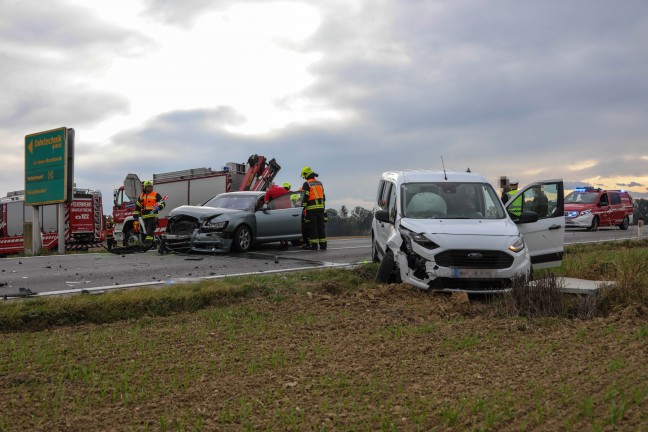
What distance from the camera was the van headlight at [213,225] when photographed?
48.7ft

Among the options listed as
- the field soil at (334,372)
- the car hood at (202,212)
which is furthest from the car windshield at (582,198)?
the field soil at (334,372)

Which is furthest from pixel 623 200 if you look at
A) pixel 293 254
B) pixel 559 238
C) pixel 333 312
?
pixel 333 312

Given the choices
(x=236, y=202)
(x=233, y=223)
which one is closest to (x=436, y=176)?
(x=233, y=223)

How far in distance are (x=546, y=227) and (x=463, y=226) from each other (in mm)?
1793

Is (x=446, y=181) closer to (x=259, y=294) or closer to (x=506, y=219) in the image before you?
(x=506, y=219)

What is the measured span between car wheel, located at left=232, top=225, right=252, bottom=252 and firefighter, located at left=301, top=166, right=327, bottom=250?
1.58m

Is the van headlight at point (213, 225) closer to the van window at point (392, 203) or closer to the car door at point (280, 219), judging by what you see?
the car door at point (280, 219)

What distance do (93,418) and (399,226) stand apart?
5516 millimetres

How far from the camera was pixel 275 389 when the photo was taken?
430cm

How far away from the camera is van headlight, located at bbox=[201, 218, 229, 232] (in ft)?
48.7

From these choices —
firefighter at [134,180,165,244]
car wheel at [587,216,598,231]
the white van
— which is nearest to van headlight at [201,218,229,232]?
firefighter at [134,180,165,244]

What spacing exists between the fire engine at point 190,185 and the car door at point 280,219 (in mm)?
7496

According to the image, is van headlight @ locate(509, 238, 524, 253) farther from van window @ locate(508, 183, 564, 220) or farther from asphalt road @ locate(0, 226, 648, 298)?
asphalt road @ locate(0, 226, 648, 298)

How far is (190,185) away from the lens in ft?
84.0
